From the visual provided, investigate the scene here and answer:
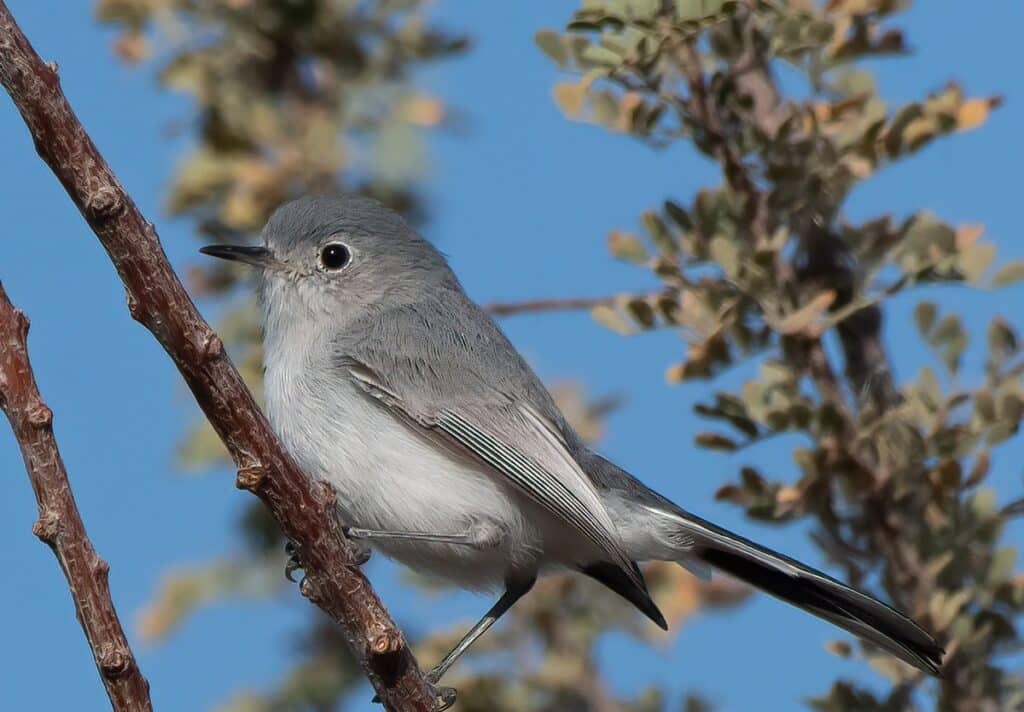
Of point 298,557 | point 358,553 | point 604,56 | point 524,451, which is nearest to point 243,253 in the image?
point 524,451

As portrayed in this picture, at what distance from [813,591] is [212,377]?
1.50 meters

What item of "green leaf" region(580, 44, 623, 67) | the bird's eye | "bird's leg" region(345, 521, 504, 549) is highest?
the bird's eye

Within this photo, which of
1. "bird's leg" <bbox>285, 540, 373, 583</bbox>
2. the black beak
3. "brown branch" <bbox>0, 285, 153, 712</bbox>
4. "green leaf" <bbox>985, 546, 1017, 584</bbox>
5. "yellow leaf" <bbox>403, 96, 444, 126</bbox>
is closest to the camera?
"brown branch" <bbox>0, 285, 153, 712</bbox>

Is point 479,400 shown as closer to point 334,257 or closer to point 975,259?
point 334,257

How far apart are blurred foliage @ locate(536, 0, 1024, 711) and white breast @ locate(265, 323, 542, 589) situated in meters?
0.46

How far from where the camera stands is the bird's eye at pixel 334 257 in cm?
346

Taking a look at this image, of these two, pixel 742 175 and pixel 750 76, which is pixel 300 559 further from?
pixel 750 76

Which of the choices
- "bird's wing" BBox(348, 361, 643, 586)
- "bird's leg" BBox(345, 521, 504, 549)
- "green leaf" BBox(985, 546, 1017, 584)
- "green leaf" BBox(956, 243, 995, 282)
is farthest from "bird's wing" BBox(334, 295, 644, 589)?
"green leaf" BBox(956, 243, 995, 282)

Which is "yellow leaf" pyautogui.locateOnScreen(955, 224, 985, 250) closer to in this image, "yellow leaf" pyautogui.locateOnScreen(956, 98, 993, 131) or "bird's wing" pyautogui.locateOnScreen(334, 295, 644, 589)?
"yellow leaf" pyautogui.locateOnScreen(956, 98, 993, 131)

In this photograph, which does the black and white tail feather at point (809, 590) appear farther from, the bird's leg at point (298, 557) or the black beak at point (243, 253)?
the black beak at point (243, 253)

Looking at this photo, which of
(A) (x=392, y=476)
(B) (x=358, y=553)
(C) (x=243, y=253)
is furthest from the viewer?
(C) (x=243, y=253)

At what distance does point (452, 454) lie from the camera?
2.96 meters

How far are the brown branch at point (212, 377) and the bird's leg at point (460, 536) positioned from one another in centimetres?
50

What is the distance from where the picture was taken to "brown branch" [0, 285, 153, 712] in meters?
1.73
